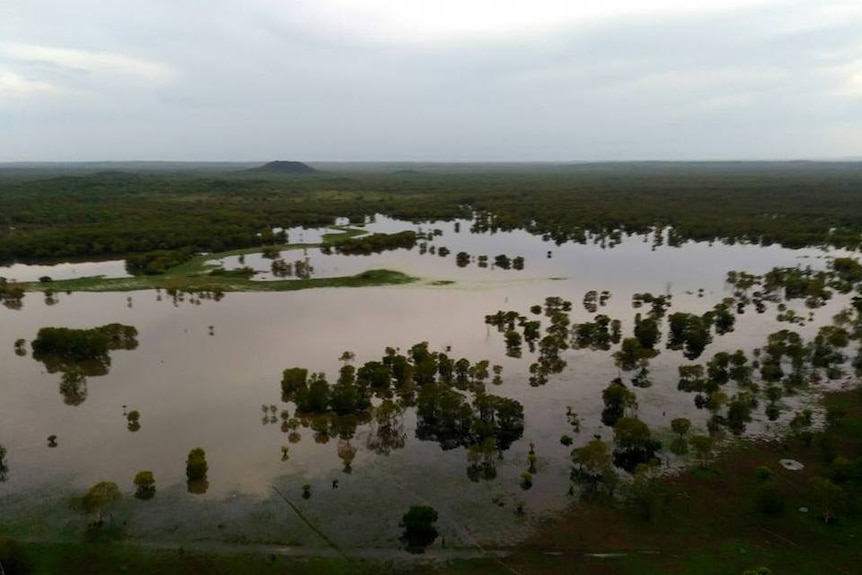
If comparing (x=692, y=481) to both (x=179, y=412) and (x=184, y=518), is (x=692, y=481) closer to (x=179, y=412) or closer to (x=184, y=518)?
(x=184, y=518)

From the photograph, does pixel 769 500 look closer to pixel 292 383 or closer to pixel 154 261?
pixel 292 383

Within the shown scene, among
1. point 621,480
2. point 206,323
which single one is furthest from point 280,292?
point 621,480

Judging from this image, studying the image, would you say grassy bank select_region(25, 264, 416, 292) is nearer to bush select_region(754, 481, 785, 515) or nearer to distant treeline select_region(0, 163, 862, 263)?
distant treeline select_region(0, 163, 862, 263)

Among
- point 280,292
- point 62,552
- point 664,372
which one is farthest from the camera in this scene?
point 280,292

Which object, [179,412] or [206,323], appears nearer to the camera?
[179,412]

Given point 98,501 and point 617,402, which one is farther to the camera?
point 617,402

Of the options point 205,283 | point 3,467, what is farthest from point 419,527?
point 205,283

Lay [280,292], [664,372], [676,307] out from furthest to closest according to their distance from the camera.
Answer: [280,292] < [676,307] < [664,372]
